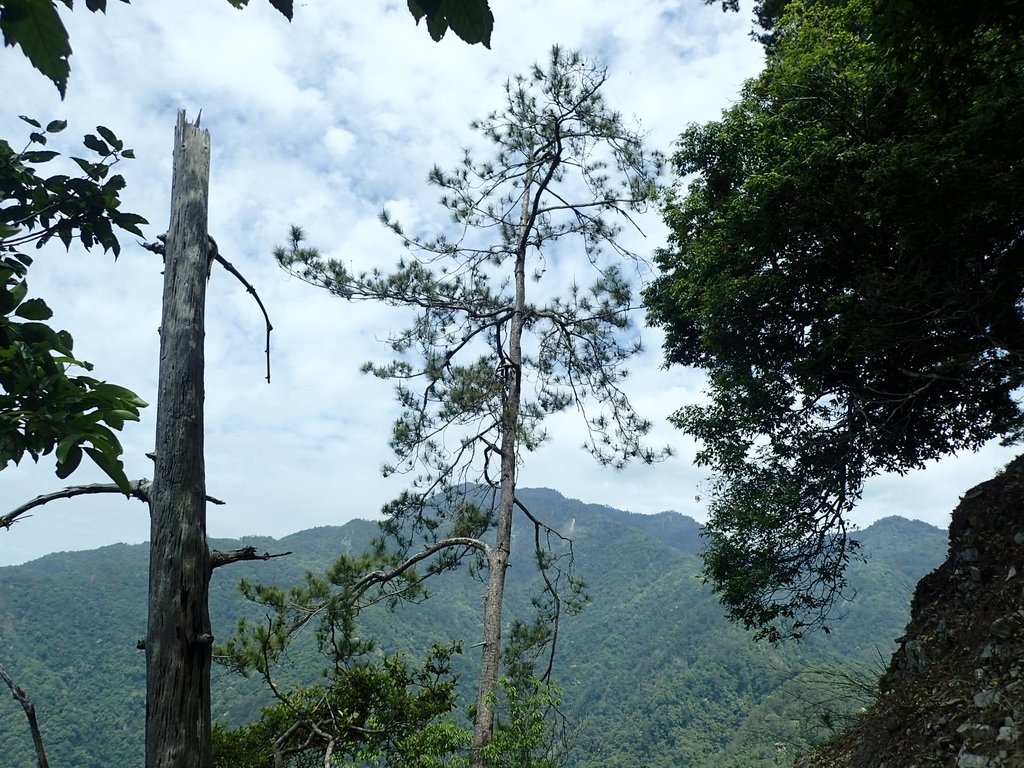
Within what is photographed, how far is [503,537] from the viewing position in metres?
8.09

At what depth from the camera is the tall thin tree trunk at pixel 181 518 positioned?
91.7 inches

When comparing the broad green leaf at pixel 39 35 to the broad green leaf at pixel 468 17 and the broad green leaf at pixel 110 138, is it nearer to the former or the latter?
the broad green leaf at pixel 468 17

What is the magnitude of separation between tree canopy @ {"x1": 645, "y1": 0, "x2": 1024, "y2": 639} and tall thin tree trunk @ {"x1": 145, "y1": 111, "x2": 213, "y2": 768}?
5239 mm

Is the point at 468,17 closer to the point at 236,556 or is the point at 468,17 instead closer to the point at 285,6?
the point at 285,6

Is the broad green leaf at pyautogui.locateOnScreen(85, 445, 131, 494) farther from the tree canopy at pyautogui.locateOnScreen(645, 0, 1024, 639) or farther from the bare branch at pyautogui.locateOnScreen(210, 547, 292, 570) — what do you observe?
the tree canopy at pyautogui.locateOnScreen(645, 0, 1024, 639)

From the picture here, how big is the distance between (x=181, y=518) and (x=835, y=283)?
24.9ft

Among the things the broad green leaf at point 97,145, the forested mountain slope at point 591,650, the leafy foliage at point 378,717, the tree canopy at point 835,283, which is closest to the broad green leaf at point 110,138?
the broad green leaf at point 97,145

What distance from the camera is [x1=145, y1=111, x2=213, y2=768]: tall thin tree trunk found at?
233 cm

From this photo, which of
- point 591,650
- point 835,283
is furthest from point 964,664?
point 591,650

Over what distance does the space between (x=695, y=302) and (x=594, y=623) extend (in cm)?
7645

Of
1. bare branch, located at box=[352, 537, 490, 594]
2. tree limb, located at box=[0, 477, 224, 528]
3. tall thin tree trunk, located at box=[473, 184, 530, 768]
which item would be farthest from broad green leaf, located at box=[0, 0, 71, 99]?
bare branch, located at box=[352, 537, 490, 594]

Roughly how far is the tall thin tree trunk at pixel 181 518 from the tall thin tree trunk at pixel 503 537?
4.16m

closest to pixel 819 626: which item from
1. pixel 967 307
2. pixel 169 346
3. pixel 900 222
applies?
pixel 967 307

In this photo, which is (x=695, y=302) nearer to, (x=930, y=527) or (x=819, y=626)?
(x=819, y=626)
